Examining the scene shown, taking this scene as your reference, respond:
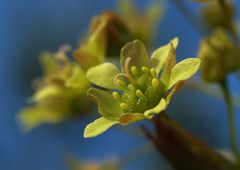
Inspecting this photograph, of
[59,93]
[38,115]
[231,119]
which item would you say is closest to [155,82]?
[231,119]

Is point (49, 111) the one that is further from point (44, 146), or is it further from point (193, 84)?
point (44, 146)

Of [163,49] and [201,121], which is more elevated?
[201,121]

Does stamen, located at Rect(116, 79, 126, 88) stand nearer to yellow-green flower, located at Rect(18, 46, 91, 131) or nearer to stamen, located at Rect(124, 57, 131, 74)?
stamen, located at Rect(124, 57, 131, 74)

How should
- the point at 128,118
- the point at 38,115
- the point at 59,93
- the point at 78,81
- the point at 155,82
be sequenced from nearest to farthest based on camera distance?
the point at 128,118
the point at 155,82
the point at 78,81
the point at 59,93
the point at 38,115

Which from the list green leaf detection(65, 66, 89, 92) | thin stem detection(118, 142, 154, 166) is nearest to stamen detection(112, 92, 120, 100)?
green leaf detection(65, 66, 89, 92)

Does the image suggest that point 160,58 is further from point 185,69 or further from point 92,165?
point 92,165

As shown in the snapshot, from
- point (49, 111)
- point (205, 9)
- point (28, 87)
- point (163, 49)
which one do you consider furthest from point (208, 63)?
point (28, 87)
